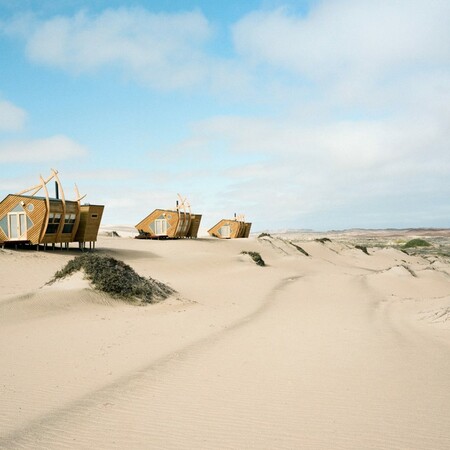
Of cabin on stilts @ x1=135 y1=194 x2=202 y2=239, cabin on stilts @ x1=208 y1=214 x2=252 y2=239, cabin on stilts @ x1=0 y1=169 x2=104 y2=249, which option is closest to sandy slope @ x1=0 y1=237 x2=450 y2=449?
cabin on stilts @ x1=0 y1=169 x2=104 y2=249

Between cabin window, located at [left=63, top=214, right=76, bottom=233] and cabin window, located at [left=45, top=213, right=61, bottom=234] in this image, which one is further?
cabin window, located at [left=63, top=214, right=76, bottom=233]

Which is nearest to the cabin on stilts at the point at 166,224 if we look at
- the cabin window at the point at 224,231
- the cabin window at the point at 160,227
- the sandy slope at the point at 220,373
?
the cabin window at the point at 160,227

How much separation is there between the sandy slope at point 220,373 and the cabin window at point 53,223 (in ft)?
29.6

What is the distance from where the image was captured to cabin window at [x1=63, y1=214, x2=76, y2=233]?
2544cm

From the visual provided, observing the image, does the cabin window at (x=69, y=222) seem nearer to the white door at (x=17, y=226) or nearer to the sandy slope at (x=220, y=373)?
the white door at (x=17, y=226)

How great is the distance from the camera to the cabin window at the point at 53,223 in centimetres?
2412

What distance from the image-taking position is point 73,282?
1344 centimetres

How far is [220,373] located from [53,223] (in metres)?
20.1

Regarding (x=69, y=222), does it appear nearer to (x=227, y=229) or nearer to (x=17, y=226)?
(x=17, y=226)

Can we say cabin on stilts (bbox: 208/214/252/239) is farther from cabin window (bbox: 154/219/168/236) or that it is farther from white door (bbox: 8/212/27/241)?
white door (bbox: 8/212/27/241)

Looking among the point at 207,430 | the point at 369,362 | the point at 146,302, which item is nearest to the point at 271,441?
the point at 207,430

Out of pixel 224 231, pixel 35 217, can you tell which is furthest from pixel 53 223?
pixel 224 231

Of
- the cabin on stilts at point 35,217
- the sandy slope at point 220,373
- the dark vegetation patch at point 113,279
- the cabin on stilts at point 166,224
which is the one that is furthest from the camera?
the cabin on stilts at point 166,224

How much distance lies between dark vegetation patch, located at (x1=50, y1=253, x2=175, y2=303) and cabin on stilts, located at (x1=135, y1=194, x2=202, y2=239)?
24783 millimetres
